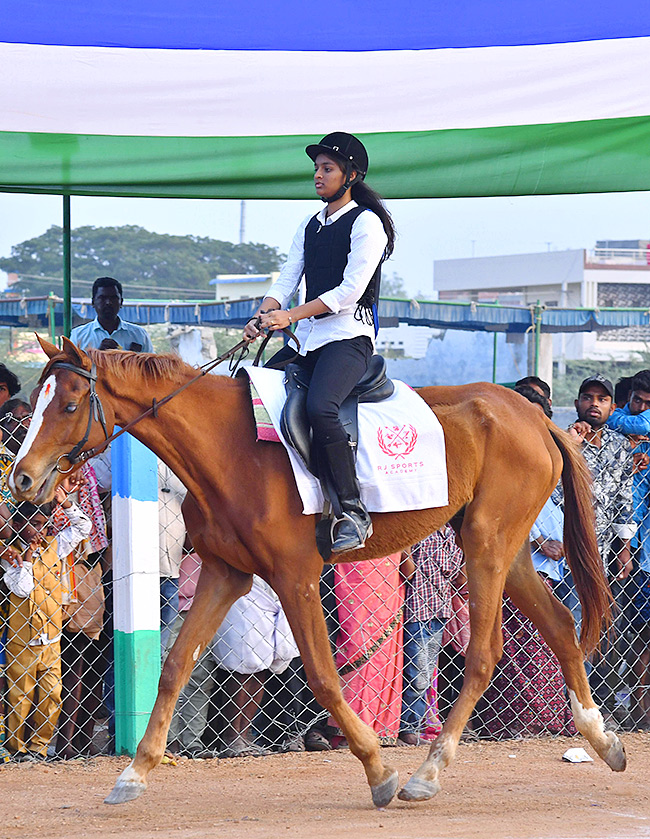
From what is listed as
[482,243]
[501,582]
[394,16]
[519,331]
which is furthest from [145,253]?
[501,582]

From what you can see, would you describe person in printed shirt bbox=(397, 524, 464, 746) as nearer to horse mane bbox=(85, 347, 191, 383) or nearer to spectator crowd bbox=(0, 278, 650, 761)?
spectator crowd bbox=(0, 278, 650, 761)

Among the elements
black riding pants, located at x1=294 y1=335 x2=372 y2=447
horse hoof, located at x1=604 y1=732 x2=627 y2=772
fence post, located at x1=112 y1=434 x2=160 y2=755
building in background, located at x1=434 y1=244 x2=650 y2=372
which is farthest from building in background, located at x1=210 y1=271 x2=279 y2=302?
horse hoof, located at x1=604 y1=732 x2=627 y2=772

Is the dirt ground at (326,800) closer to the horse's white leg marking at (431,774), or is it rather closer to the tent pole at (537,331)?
the horse's white leg marking at (431,774)

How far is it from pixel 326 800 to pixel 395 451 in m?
1.75

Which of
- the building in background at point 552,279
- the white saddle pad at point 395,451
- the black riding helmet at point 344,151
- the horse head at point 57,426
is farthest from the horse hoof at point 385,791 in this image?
the building in background at point 552,279

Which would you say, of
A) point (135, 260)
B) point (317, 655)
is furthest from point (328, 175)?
point (135, 260)

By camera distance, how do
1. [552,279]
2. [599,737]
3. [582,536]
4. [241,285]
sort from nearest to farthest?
[599,737] → [582,536] → [241,285] → [552,279]

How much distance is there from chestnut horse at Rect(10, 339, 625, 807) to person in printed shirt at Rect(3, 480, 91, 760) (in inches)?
49.9

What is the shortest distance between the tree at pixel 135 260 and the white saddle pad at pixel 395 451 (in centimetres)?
1960

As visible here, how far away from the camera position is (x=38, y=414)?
14.5ft

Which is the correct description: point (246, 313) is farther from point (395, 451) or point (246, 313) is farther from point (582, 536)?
point (395, 451)

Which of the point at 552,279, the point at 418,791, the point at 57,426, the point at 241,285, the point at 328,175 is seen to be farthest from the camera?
the point at 552,279

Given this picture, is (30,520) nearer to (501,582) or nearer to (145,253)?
(501,582)

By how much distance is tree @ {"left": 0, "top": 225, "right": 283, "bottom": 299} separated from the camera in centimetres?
2450
